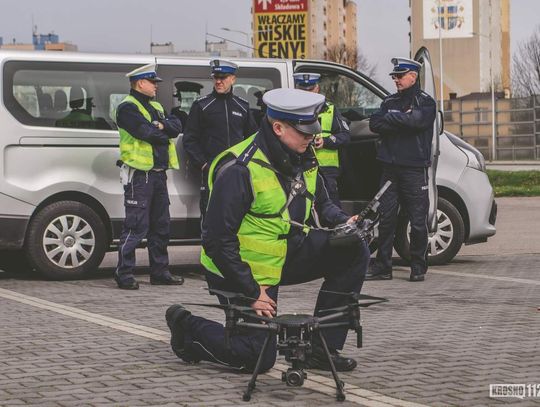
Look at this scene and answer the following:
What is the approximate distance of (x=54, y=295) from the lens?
10734 millimetres

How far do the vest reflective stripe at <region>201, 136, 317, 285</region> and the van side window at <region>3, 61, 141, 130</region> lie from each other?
5329 mm

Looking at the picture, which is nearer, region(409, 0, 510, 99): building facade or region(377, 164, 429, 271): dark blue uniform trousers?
region(377, 164, 429, 271): dark blue uniform trousers

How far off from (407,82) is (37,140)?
333 cm

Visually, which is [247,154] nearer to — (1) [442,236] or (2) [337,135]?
(2) [337,135]

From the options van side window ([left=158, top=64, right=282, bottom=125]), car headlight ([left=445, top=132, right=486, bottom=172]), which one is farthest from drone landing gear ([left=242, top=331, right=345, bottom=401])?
car headlight ([left=445, top=132, right=486, bottom=172])

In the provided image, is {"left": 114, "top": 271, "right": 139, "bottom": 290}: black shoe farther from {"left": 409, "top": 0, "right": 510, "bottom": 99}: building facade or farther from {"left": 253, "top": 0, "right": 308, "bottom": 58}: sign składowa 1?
{"left": 409, "top": 0, "right": 510, "bottom": 99}: building facade

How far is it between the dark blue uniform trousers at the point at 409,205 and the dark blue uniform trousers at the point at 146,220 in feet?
6.48

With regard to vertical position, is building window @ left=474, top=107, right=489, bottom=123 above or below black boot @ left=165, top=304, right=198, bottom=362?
below

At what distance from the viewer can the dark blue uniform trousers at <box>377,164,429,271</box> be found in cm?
1184

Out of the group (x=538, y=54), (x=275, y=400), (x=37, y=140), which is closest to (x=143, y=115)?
(x=37, y=140)

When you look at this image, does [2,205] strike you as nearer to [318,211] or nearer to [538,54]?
[318,211]

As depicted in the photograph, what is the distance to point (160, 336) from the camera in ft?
27.0

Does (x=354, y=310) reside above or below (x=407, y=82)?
below

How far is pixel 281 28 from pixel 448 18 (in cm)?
8792
